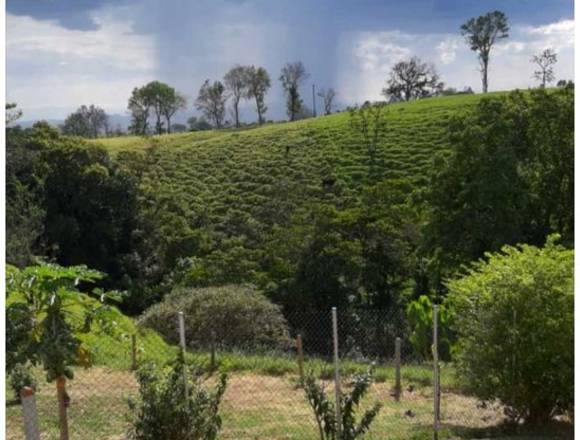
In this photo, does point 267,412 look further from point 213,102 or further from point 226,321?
point 213,102

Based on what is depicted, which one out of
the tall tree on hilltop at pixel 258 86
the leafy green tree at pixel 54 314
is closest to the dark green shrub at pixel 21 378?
the leafy green tree at pixel 54 314

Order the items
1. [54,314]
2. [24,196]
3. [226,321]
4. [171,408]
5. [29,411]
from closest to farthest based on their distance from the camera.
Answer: [29,411]
[54,314]
[171,408]
[226,321]
[24,196]

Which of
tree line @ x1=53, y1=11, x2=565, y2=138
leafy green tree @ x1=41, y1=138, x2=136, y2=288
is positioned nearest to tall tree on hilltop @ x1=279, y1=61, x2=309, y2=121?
tree line @ x1=53, y1=11, x2=565, y2=138

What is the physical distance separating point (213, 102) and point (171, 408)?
136 ft

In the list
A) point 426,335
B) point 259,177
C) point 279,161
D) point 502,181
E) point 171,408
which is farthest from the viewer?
point 279,161

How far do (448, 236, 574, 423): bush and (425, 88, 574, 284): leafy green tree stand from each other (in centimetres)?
883

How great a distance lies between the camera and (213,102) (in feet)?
147

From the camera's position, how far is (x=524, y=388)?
18.5 feet

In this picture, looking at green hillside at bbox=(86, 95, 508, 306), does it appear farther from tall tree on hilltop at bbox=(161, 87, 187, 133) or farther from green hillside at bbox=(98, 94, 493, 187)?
tall tree on hilltop at bbox=(161, 87, 187, 133)

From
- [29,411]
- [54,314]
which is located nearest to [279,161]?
[54,314]

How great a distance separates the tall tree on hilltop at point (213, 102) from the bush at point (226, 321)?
3260 cm

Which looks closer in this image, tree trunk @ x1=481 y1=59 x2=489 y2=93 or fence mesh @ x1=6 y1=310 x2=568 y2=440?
fence mesh @ x1=6 y1=310 x2=568 y2=440

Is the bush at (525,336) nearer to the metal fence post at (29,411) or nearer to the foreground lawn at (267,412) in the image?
the foreground lawn at (267,412)

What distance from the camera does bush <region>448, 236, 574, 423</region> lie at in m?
5.51
